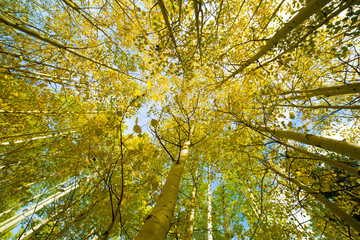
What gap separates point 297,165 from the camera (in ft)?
13.8

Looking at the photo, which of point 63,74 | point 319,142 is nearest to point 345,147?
point 319,142

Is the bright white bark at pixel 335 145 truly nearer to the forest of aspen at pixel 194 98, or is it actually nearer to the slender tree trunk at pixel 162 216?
the forest of aspen at pixel 194 98

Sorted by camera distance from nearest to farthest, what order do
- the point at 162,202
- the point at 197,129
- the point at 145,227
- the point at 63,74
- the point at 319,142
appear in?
the point at 145,227 → the point at 162,202 → the point at 319,142 → the point at 63,74 → the point at 197,129

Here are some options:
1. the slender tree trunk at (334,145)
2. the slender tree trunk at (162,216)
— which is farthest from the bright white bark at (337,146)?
the slender tree trunk at (162,216)

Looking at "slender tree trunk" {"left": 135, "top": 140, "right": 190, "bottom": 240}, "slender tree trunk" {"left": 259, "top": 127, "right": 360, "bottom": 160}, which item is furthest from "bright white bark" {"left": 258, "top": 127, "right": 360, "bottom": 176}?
"slender tree trunk" {"left": 135, "top": 140, "right": 190, "bottom": 240}

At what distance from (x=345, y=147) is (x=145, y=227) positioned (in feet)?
8.64

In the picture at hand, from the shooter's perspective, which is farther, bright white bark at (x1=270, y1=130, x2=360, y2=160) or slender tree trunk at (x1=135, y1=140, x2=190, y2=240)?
bright white bark at (x1=270, y1=130, x2=360, y2=160)

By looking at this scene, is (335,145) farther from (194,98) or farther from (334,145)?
(194,98)

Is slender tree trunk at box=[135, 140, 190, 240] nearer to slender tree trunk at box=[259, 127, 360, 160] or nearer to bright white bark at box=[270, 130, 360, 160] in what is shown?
slender tree trunk at box=[259, 127, 360, 160]

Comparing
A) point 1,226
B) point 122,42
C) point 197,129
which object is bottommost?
point 1,226

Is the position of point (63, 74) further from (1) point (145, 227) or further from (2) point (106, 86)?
(1) point (145, 227)

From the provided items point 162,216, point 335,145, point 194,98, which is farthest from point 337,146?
point 194,98

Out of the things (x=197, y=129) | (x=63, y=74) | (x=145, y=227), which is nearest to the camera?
(x=145, y=227)

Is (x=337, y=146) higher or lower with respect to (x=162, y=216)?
higher
